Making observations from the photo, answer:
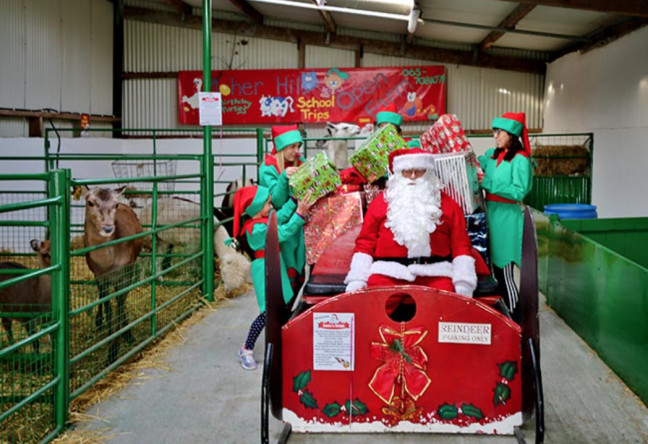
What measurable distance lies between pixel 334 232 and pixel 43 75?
894 centimetres

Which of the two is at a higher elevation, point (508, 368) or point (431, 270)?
point (431, 270)

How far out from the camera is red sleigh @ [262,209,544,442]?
2781 millimetres

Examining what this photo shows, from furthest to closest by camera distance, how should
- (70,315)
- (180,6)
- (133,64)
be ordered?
1. (133,64)
2. (180,6)
3. (70,315)

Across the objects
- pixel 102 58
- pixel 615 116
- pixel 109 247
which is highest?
pixel 102 58

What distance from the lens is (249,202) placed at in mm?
4168

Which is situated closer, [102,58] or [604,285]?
[604,285]

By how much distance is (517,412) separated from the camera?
2.81m

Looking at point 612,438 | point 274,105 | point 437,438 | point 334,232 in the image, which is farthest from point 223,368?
point 274,105

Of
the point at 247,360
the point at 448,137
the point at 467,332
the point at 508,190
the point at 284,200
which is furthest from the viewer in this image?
the point at 508,190

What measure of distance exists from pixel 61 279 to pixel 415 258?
1808mm

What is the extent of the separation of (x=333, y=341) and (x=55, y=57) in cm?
1040

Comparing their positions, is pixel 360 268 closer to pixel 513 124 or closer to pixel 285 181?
pixel 285 181

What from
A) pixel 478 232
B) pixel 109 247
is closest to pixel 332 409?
pixel 478 232

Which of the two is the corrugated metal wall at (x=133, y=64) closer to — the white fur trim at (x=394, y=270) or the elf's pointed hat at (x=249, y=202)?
the elf's pointed hat at (x=249, y=202)
